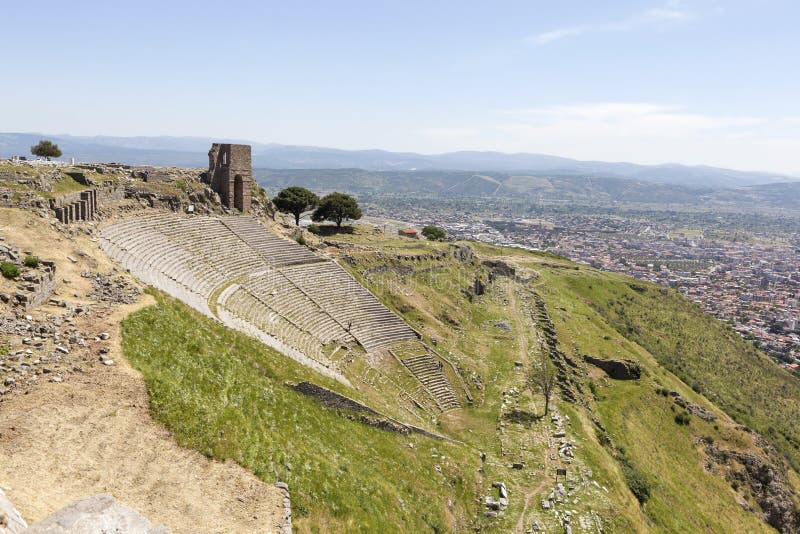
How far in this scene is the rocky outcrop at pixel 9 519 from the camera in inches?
333

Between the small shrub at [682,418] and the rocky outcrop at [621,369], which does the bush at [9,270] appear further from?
the small shrub at [682,418]

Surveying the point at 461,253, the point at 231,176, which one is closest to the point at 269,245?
the point at 231,176

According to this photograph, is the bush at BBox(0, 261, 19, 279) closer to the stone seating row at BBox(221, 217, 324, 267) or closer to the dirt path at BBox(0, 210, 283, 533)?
the dirt path at BBox(0, 210, 283, 533)

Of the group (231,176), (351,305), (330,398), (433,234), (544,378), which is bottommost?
(544,378)

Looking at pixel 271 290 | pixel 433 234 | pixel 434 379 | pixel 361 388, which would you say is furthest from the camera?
pixel 433 234

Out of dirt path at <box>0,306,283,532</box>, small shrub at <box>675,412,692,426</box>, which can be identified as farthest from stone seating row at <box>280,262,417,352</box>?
small shrub at <box>675,412,692,426</box>

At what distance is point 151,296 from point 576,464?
23.3 m

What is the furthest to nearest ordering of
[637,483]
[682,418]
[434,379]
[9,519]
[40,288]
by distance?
[682,418] < [434,379] < [637,483] < [40,288] < [9,519]

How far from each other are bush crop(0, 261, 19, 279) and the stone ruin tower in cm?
2875

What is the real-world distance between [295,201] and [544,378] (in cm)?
4101

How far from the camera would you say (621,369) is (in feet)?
139

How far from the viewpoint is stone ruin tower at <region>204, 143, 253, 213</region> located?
1849 inches

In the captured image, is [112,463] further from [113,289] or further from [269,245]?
[269,245]

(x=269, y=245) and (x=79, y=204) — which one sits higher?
(x=79, y=204)
